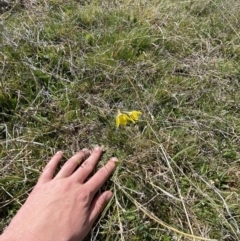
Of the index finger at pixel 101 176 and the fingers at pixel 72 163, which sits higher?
the fingers at pixel 72 163

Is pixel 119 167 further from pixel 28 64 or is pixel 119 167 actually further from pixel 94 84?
pixel 28 64

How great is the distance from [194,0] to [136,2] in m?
0.39

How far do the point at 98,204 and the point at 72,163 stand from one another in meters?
0.22

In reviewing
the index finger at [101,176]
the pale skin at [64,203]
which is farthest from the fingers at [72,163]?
the index finger at [101,176]

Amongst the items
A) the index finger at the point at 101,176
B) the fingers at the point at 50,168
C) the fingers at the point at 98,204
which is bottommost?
the fingers at the point at 98,204

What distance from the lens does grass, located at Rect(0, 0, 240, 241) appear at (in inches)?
62.2

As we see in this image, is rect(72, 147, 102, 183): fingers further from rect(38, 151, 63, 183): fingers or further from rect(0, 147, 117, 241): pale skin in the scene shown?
rect(38, 151, 63, 183): fingers

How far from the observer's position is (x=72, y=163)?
1.62m

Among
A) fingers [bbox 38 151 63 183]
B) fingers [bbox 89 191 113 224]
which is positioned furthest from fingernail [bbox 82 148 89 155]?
fingers [bbox 89 191 113 224]

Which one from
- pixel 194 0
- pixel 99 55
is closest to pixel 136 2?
pixel 194 0

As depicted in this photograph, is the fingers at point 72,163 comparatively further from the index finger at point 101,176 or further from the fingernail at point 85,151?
the index finger at point 101,176

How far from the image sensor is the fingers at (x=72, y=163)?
1576 mm

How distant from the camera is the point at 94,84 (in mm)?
1932

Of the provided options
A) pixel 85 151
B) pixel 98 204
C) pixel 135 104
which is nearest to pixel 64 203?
pixel 98 204
